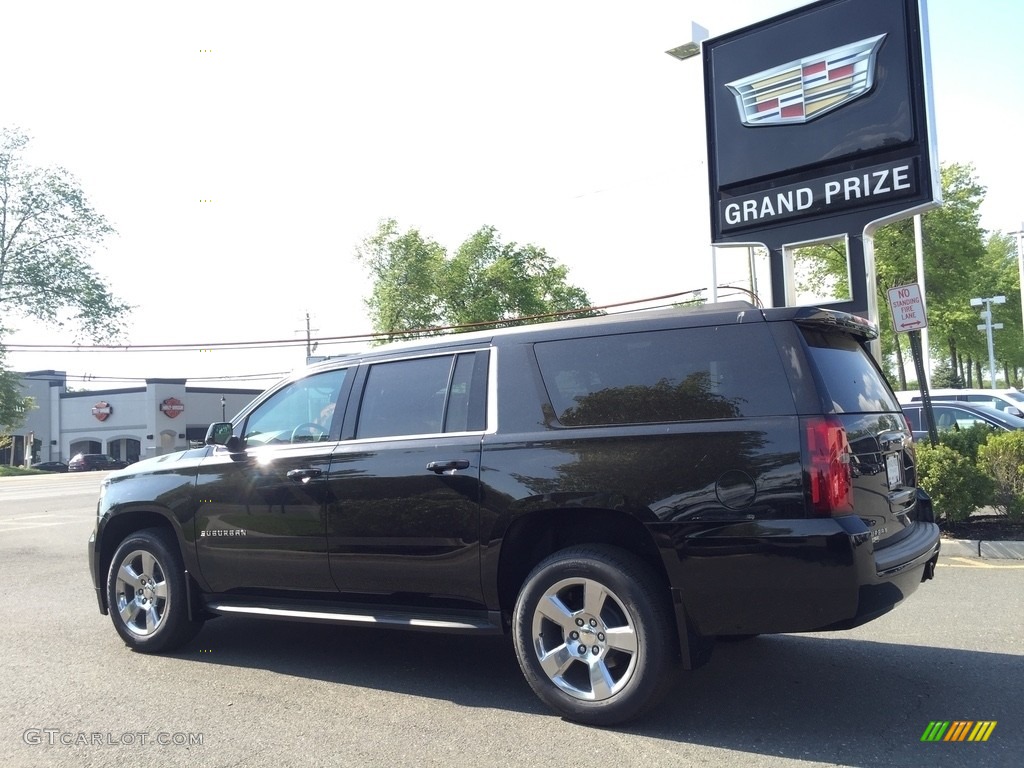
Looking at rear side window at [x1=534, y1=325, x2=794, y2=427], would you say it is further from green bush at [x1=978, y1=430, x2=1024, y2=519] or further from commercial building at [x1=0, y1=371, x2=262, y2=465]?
commercial building at [x1=0, y1=371, x2=262, y2=465]

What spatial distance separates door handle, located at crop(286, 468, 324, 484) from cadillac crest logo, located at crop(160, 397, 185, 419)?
194ft

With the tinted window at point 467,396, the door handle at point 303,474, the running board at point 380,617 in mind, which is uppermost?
the tinted window at point 467,396

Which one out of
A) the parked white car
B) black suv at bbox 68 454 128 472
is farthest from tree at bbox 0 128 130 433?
the parked white car

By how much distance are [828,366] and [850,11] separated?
966 centimetres

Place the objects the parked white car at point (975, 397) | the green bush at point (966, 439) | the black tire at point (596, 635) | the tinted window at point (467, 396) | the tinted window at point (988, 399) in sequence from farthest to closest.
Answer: the tinted window at point (988, 399) < the parked white car at point (975, 397) < the green bush at point (966, 439) < the tinted window at point (467, 396) < the black tire at point (596, 635)

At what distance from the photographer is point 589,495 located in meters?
4.25

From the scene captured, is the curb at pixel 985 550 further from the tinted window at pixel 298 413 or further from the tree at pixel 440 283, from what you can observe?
the tree at pixel 440 283

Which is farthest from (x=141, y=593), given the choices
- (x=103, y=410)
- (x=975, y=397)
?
(x=103, y=410)

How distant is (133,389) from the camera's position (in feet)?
200

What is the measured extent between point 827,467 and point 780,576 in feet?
1.67

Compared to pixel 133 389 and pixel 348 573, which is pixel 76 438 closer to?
pixel 133 389

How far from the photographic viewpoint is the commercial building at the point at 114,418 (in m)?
60.1

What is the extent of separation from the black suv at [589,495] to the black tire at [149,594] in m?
0.26

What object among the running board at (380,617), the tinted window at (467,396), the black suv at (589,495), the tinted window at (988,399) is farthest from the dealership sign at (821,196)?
the tinted window at (988,399)
